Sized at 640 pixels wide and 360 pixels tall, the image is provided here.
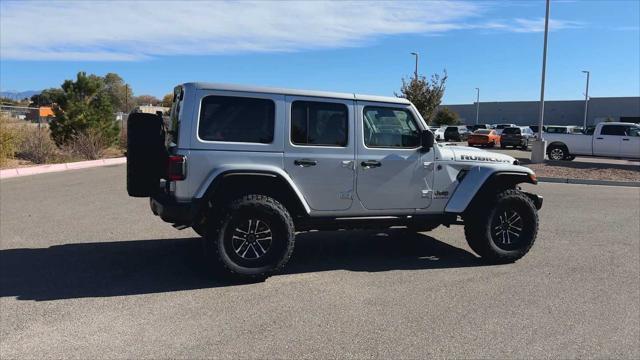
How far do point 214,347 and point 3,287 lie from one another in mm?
2723

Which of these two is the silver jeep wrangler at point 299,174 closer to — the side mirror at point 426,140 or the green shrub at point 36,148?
the side mirror at point 426,140

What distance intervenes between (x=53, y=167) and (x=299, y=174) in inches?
537

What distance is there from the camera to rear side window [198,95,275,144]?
5.40 m

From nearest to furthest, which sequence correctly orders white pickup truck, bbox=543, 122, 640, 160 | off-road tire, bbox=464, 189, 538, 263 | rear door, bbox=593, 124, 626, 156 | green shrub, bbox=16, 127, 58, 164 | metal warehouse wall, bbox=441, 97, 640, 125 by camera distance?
off-road tire, bbox=464, 189, 538, 263 < green shrub, bbox=16, 127, 58, 164 < white pickup truck, bbox=543, 122, 640, 160 < rear door, bbox=593, 124, 626, 156 < metal warehouse wall, bbox=441, 97, 640, 125

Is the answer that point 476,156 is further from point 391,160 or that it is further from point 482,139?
point 482,139

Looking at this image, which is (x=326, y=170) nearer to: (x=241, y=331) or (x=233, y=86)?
(x=233, y=86)

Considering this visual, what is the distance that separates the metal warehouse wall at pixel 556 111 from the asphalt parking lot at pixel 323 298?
72.1m

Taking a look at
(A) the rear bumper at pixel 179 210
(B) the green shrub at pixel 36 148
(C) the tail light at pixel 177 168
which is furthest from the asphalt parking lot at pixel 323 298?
(B) the green shrub at pixel 36 148

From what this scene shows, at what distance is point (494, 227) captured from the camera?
645 centimetres

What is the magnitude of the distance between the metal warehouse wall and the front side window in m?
72.6

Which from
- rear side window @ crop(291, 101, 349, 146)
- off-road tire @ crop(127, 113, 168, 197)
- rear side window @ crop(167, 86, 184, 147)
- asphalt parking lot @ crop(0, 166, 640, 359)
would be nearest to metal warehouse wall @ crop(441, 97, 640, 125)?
asphalt parking lot @ crop(0, 166, 640, 359)

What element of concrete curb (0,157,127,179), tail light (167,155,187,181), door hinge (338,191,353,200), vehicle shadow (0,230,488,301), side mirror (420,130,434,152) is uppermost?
side mirror (420,130,434,152)

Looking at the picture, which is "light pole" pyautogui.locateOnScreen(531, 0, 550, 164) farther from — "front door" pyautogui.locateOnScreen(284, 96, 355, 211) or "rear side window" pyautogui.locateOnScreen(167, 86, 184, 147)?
"rear side window" pyautogui.locateOnScreen(167, 86, 184, 147)

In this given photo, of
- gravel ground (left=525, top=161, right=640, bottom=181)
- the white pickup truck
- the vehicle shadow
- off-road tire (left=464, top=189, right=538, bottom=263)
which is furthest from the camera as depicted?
the white pickup truck
